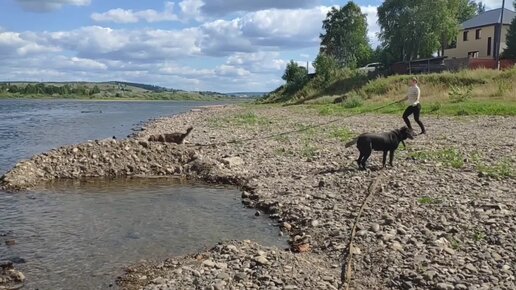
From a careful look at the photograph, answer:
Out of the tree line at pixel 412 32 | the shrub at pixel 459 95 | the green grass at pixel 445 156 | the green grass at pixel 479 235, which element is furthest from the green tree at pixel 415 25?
the green grass at pixel 479 235

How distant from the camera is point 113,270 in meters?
9.06

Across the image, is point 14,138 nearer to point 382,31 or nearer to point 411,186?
point 411,186

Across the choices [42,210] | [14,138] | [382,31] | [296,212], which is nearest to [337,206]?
[296,212]

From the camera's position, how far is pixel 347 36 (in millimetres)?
104375

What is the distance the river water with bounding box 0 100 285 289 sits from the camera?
9.34 metres

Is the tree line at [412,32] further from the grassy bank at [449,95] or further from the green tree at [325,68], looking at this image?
the grassy bank at [449,95]

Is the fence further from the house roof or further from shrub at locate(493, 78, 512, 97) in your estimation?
shrub at locate(493, 78, 512, 97)

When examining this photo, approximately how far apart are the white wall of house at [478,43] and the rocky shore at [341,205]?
56.7 metres

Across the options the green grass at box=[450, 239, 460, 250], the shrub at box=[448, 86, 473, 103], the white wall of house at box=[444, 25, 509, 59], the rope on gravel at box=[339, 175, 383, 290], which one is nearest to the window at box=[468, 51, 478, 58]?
the white wall of house at box=[444, 25, 509, 59]

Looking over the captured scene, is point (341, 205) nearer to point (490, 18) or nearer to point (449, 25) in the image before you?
point (449, 25)

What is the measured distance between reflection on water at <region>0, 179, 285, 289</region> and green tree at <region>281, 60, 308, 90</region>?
74.5 m

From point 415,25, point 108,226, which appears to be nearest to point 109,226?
point 108,226

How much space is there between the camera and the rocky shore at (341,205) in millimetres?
7914

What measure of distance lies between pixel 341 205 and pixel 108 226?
18.8ft
